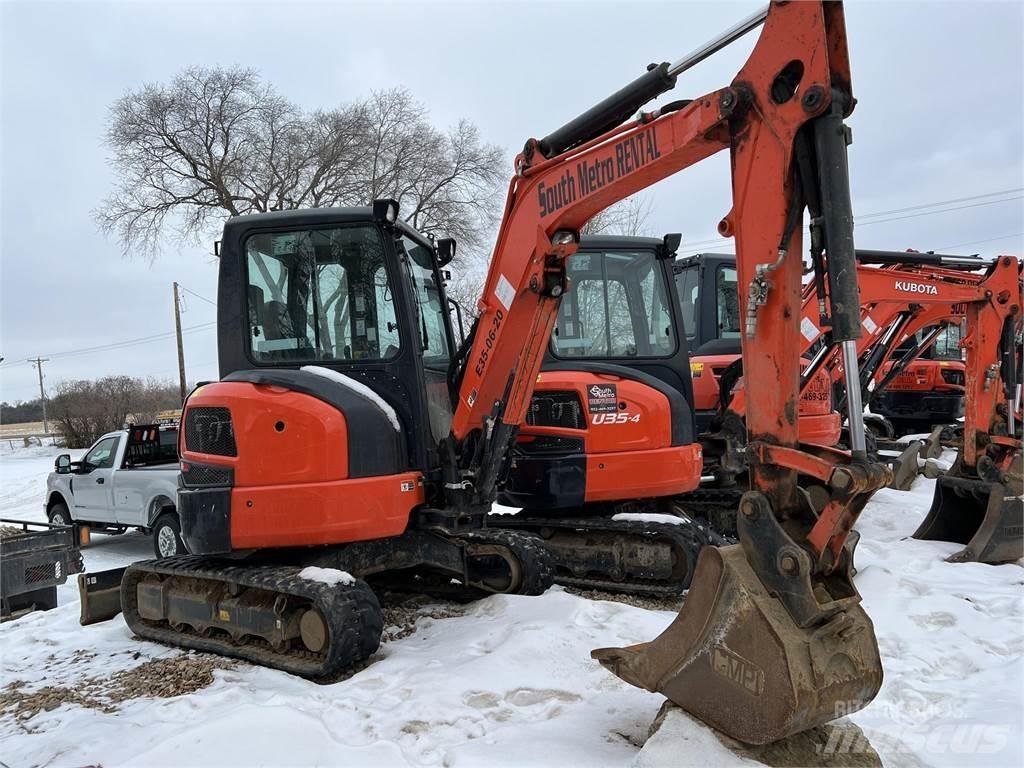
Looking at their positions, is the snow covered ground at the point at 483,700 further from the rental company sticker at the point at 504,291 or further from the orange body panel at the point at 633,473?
the rental company sticker at the point at 504,291

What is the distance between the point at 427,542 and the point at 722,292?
5514 mm

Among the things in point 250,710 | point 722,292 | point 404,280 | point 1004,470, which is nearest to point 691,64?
point 404,280

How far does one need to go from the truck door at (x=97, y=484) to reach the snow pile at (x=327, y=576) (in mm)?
6525

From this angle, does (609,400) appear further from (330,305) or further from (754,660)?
(754,660)

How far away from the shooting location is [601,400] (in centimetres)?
628

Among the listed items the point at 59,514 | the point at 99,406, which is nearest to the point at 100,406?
the point at 99,406

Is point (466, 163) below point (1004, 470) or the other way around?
the other way around

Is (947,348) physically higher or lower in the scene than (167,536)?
higher

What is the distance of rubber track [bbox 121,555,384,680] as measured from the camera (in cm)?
442

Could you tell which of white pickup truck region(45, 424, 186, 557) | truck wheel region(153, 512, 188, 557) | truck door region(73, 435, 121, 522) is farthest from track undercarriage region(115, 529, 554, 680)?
truck door region(73, 435, 121, 522)

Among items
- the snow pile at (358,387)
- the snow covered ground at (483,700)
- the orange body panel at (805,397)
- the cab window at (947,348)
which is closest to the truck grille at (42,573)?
the snow covered ground at (483,700)

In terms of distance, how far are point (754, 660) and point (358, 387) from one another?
2.90m

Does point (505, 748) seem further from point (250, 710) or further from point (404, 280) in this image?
point (404, 280)

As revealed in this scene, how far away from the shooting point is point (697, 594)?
3.43 m
